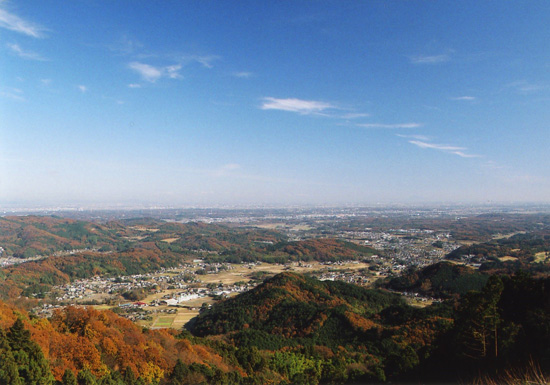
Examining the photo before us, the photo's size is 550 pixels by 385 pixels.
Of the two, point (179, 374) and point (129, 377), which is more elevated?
point (129, 377)

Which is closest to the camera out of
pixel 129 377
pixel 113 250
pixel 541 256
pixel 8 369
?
pixel 8 369

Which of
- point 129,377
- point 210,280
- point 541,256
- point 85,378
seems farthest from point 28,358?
point 541,256

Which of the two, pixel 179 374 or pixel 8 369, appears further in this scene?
pixel 179 374

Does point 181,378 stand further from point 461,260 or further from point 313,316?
point 461,260

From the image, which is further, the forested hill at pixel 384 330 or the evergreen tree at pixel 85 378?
the forested hill at pixel 384 330

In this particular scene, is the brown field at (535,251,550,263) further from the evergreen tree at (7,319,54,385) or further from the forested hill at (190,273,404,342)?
the evergreen tree at (7,319,54,385)

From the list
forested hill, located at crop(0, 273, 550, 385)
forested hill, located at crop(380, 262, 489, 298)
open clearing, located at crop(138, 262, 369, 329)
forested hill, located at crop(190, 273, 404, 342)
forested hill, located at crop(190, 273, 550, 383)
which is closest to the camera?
forested hill, located at crop(0, 273, 550, 385)

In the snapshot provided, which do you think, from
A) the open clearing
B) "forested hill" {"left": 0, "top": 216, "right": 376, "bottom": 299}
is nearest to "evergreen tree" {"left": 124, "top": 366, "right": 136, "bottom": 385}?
the open clearing

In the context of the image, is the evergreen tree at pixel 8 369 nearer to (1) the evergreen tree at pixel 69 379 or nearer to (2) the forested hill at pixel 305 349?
(2) the forested hill at pixel 305 349

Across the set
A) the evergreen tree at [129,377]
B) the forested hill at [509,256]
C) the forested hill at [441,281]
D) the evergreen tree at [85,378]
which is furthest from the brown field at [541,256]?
the evergreen tree at [85,378]

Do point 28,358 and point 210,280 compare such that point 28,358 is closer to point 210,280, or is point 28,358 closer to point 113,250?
point 210,280

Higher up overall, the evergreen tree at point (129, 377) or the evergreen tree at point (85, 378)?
the evergreen tree at point (85, 378)
